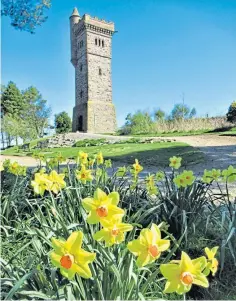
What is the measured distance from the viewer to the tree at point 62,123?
5.28 m

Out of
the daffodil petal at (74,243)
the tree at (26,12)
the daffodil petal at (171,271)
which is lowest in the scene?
the daffodil petal at (171,271)

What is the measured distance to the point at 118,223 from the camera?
42cm

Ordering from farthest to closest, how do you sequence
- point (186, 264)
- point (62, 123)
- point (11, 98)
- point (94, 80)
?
point (94, 80) < point (11, 98) < point (62, 123) < point (186, 264)

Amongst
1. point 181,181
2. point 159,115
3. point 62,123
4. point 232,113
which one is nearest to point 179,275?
point 181,181

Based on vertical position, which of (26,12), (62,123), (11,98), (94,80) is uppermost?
(94,80)

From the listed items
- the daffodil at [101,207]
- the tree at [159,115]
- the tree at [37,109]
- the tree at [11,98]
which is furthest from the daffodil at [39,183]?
the tree at [159,115]

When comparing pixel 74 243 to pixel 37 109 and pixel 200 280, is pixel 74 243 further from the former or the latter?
pixel 37 109

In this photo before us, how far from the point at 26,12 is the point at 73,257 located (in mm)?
3117

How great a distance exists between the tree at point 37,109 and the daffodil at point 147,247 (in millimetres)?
3915

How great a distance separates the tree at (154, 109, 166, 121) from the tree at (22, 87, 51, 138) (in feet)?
11.4

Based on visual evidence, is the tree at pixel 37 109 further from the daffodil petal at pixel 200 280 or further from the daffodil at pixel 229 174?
the daffodil petal at pixel 200 280

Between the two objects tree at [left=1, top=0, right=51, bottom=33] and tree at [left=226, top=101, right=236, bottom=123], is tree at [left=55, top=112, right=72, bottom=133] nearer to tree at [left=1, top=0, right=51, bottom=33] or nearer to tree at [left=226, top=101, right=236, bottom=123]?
tree at [left=1, top=0, right=51, bottom=33]

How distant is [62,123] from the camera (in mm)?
5340

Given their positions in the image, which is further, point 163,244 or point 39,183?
point 39,183
